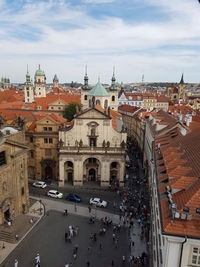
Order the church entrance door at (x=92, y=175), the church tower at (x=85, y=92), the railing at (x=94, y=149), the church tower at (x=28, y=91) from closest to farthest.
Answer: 1. the railing at (x=94, y=149)
2. the church entrance door at (x=92, y=175)
3. the church tower at (x=85, y=92)
4. the church tower at (x=28, y=91)

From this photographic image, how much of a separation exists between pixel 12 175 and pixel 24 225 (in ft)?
23.3

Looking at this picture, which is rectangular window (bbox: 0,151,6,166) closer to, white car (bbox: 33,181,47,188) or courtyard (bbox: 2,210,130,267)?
courtyard (bbox: 2,210,130,267)

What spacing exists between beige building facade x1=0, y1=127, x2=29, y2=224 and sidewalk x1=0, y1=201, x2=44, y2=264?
43.3 inches

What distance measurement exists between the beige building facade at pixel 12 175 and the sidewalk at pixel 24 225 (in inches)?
43.3

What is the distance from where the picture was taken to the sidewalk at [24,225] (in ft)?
90.1

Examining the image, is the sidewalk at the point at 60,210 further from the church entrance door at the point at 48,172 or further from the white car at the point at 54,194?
the church entrance door at the point at 48,172

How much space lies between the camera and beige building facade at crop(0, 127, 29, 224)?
2995cm

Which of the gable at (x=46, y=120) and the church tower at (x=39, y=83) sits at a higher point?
the church tower at (x=39, y=83)

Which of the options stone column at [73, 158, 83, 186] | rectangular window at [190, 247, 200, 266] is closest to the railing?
stone column at [73, 158, 83, 186]

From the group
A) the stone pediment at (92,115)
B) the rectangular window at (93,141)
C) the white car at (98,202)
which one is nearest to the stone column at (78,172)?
the rectangular window at (93,141)

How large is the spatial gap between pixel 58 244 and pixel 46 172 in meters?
21.7

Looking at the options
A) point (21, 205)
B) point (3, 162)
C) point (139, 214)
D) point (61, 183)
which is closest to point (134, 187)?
point (139, 214)

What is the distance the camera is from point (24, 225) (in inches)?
1262

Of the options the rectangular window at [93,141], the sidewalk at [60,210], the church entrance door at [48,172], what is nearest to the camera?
the sidewalk at [60,210]
